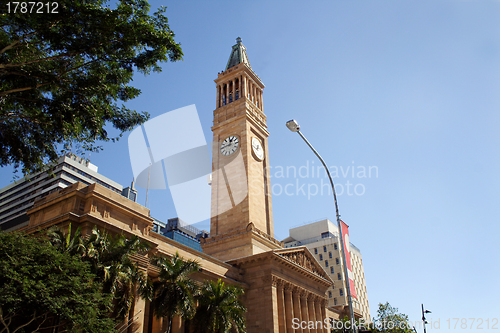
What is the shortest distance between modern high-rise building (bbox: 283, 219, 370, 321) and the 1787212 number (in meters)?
77.0

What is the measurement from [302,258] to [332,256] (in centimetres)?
4611

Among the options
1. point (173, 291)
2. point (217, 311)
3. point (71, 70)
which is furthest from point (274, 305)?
point (71, 70)

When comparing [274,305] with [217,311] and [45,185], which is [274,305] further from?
[45,185]

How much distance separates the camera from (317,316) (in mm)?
46438

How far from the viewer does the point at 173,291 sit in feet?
76.6

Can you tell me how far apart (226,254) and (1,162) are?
89.9 ft

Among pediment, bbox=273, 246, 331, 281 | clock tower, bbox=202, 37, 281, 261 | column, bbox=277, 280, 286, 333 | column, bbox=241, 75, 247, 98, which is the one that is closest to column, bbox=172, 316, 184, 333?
column, bbox=277, 280, 286, 333

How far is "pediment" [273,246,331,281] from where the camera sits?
42.1 m

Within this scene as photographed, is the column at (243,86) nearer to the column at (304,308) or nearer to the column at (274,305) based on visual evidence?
the column at (274,305)

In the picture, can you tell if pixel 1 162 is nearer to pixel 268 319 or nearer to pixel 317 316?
pixel 268 319

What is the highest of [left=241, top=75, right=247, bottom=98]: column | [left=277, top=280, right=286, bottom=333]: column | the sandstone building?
[left=241, top=75, right=247, bottom=98]: column

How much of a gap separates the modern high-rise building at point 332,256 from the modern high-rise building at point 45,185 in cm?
4781

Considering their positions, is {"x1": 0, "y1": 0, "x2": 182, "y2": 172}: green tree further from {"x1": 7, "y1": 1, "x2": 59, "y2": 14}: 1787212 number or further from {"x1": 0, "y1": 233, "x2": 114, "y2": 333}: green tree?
{"x1": 0, "y1": 233, "x2": 114, "y2": 333}: green tree

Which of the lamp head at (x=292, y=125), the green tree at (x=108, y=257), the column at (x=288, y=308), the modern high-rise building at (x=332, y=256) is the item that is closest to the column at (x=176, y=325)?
the green tree at (x=108, y=257)
